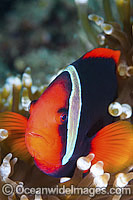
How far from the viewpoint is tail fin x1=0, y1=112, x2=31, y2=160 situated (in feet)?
3.62

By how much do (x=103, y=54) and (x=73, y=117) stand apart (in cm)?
39

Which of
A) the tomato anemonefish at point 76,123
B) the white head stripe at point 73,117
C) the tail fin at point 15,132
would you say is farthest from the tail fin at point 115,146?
the tail fin at point 15,132

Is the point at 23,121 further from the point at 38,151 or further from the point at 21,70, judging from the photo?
the point at 21,70

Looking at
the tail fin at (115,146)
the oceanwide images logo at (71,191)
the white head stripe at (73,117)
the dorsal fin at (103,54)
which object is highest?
the dorsal fin at (103,54)

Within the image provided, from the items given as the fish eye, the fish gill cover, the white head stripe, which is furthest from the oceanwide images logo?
the fish eye

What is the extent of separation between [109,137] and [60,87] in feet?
0.89

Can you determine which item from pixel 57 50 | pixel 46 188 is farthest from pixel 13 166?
pixel 57 50

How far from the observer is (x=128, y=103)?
4.05ft

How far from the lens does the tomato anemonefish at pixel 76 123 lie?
0.87 metres

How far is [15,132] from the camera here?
1.15 metres

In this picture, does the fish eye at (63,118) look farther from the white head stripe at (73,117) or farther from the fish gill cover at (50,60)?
the fish gill cover at (50,60)

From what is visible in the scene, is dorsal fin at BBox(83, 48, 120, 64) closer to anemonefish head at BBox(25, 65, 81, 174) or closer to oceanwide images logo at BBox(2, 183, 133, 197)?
anemonefish head at BBox(25, 65, 81, 174)

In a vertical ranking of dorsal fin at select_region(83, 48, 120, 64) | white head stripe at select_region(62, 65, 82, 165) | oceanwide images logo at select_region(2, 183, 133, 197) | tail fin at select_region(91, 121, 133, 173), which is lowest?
oceanwide images logo at select_region(2, 183, 133, 197)

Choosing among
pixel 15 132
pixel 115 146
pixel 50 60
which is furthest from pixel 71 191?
pixel 50 60
